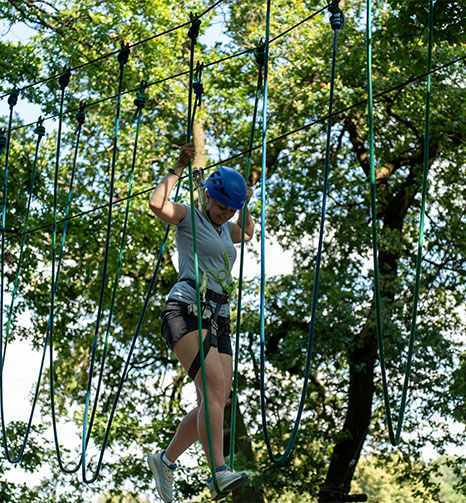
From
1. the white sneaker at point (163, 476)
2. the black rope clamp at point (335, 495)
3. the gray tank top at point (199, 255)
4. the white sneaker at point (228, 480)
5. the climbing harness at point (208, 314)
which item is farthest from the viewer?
the black rope clamp at point (335, 495)

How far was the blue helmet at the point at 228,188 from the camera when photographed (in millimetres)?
2508

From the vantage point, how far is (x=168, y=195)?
95.5 inches

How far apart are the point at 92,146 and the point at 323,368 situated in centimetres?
408

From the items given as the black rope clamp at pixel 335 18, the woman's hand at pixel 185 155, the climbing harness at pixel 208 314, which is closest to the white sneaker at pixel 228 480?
the climbing harness at pixel 208 314

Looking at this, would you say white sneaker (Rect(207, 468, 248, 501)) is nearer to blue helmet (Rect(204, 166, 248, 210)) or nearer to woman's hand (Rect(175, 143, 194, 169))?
blue helmet (Rect(204, 166, 248, 210))

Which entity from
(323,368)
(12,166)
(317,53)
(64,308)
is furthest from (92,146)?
(323,368)

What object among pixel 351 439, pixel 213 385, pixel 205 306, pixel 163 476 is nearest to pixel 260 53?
pixel 205 306

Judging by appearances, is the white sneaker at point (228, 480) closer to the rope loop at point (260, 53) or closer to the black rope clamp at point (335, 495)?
the rope loop at point (260, 53)

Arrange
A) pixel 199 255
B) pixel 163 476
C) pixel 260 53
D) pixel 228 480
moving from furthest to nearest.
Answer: pixel 260 53, pixel 163 476, pixel 199 255, pixel 228 480

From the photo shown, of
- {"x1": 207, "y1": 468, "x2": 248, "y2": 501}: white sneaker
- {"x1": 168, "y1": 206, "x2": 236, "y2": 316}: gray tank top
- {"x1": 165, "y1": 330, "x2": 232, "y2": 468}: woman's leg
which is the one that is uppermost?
{"x1": 168, "y1": 206, "x2": 236, "y2": 316}: gray tank top

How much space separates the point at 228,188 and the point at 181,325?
499 mm

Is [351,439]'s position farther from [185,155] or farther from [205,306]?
[185,155]

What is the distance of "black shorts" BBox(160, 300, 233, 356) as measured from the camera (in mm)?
2430

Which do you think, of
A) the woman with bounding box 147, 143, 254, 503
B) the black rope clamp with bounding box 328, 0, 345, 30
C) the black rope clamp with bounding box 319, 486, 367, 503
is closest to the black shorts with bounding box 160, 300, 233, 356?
the woman with bounding box 147, 143, 254, 503
